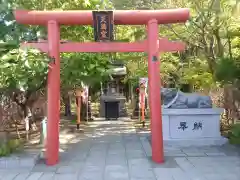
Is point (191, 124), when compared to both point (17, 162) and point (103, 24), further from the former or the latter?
point (17, 162)

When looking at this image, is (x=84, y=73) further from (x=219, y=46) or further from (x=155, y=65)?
(x=219, y=46)

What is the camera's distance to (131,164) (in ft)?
22.9

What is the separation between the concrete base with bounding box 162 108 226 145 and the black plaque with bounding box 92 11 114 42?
3.13 metres

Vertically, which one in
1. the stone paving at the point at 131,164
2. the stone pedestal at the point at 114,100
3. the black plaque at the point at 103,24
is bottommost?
the stone paving at the point at 131,164

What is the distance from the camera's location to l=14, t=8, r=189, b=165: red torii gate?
23.7 feet

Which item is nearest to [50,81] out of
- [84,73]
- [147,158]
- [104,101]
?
[84,73]

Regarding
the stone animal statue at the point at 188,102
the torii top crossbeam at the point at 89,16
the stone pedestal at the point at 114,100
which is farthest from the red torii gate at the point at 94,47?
the stone pedestal at the point at 114,100

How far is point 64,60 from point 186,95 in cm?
398

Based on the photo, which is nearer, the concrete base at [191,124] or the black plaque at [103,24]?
the black plaque at [103,24]

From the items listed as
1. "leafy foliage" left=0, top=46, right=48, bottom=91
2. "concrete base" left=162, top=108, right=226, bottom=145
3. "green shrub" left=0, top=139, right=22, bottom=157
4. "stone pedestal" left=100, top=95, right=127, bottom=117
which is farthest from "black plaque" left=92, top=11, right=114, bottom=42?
"stone pedestal" left=100, top=95, right=127, bottom=117

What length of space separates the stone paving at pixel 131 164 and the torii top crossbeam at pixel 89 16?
3360 mm

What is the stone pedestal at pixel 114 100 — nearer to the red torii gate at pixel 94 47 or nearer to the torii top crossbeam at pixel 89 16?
the red torii gate at pixel 94 47

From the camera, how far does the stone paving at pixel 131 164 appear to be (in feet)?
20.0

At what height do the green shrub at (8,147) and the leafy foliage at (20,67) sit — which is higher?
the leafy foliage at (20,67)
